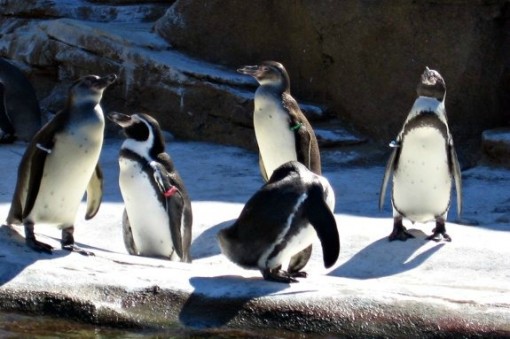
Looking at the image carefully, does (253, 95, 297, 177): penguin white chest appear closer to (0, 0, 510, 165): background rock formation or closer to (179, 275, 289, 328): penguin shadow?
(0, 0, 510, 165): background rock formation

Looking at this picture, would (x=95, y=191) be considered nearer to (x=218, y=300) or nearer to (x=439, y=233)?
(x=218, y=300)

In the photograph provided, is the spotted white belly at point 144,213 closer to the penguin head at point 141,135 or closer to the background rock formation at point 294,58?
the penguin head at point 141,135

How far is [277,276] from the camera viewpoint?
17.0 feet

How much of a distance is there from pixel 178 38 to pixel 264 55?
2.83 ft

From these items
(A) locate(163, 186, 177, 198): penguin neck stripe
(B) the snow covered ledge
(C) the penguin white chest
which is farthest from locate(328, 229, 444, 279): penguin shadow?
(C) the penguin white chest

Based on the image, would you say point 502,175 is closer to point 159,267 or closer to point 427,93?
point 427,93

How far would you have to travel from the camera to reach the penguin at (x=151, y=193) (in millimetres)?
6227

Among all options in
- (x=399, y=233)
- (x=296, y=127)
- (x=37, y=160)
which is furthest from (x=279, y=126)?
(x=37, y=160)

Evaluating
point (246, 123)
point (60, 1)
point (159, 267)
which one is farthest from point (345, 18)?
point (159, 267)

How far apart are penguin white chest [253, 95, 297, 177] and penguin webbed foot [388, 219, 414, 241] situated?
3.11 feet

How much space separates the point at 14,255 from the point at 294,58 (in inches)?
184

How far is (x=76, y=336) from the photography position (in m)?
4.69

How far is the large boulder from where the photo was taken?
8.76 m

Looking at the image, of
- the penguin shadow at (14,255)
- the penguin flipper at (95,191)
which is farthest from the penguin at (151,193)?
the penguin shadow at (14,255)
